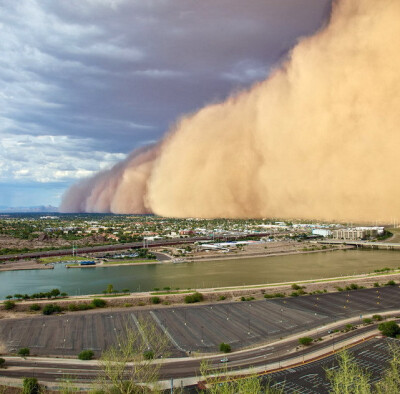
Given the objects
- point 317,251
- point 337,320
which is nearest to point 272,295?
point 337,320

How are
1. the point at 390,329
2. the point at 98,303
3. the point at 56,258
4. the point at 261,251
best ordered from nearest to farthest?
the point at 390,329, the point at 98,303, the point at 56,258, the point at 261,251

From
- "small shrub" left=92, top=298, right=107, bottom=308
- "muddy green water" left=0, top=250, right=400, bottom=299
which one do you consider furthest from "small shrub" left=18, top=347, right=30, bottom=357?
"muddy green water" left=0, top=250, right=400, bottom=299

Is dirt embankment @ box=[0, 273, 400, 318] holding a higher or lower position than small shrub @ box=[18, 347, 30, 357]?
higher

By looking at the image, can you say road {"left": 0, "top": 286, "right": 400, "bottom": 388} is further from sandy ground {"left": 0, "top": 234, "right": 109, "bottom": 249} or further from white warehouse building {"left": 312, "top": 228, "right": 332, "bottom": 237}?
white warehouse building {"left": 312, "top": 228, "right": 332, "bottom": 237}

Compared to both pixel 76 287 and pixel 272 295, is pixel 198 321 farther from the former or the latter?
pixel 76 287

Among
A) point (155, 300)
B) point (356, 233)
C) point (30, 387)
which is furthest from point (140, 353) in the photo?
point (356, 233)

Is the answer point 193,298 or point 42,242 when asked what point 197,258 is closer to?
point 193,298
